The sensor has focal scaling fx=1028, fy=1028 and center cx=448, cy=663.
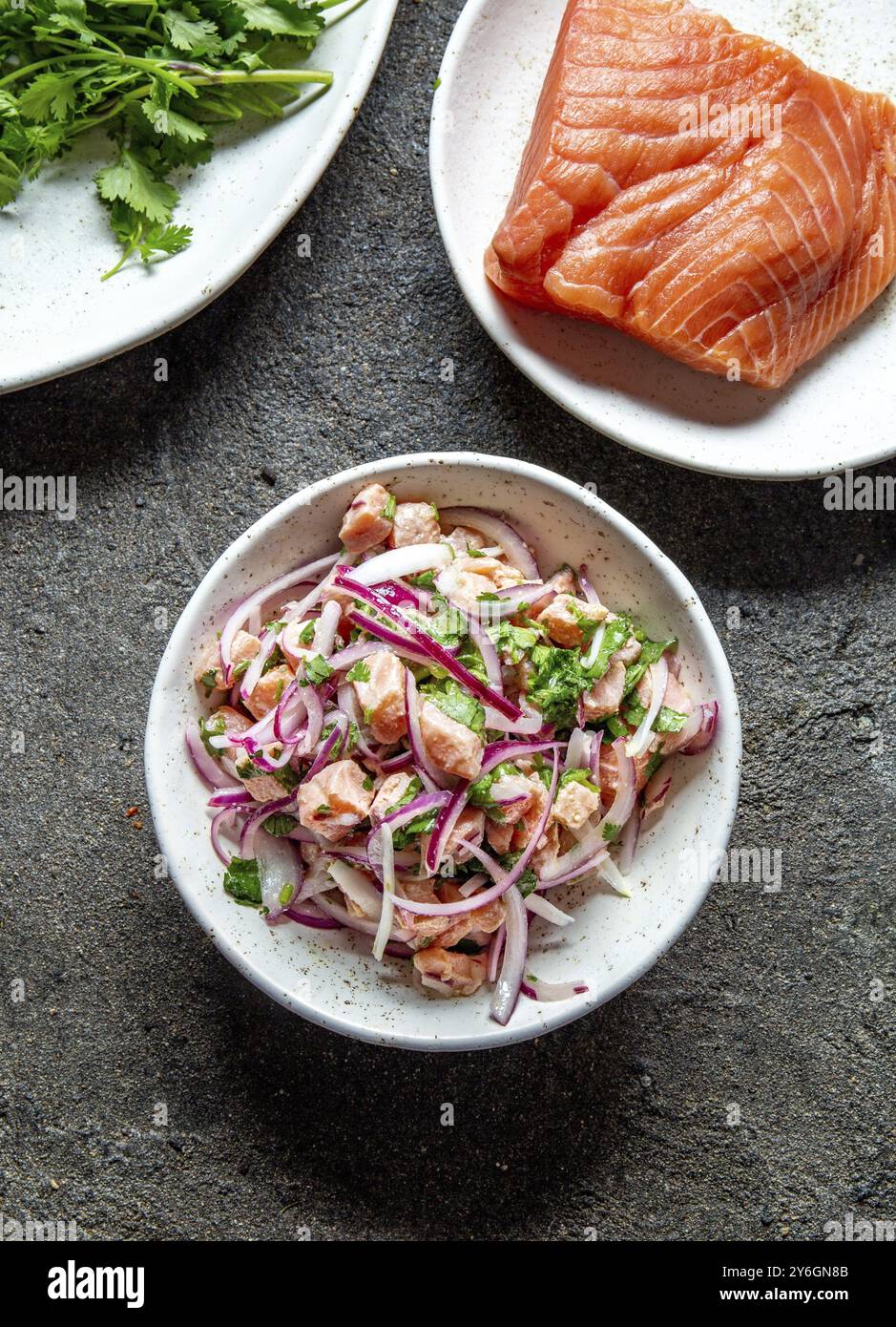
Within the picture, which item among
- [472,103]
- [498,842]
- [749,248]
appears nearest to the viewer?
[498,842]

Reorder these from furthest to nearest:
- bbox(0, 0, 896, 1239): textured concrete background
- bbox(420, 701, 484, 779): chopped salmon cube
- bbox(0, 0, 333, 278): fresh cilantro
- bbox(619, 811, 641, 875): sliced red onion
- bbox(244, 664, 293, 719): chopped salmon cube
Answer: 1. bbox(0, 0, 896, 1239): textured concrete background
2. bbox(0, 0, 333, 278): fresh cilantro
3. bbox(619, 811, 641, 875): sliced red onion
4. bbox(244, 664, 293, 719): chopped salmon cube
5. bbox(420, 701, 484, 779): chopped salmon cube

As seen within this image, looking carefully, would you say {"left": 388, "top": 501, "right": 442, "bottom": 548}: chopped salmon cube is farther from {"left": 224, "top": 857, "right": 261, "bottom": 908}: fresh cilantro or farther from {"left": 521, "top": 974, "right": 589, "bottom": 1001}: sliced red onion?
{"left": 521, "top": 974, "right": 589, "bottom": 1001}: sliced red onion

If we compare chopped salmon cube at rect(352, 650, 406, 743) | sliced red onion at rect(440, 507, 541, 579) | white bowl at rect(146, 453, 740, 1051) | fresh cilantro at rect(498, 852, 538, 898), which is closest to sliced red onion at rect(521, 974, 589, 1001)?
white bowl at rect(146, 453, 740, 1051)

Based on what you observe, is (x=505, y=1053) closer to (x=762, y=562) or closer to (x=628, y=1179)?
(x=628, y=1179)

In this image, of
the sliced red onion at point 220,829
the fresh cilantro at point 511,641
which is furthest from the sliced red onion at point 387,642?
the sliced red onion at point 220,829

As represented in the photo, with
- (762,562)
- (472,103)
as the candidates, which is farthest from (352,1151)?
(472,103)

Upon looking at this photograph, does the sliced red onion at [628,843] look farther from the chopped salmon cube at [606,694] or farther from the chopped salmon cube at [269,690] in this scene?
the chopped salmon cube at [269,690]

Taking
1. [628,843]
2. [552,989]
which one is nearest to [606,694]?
[628,843]
